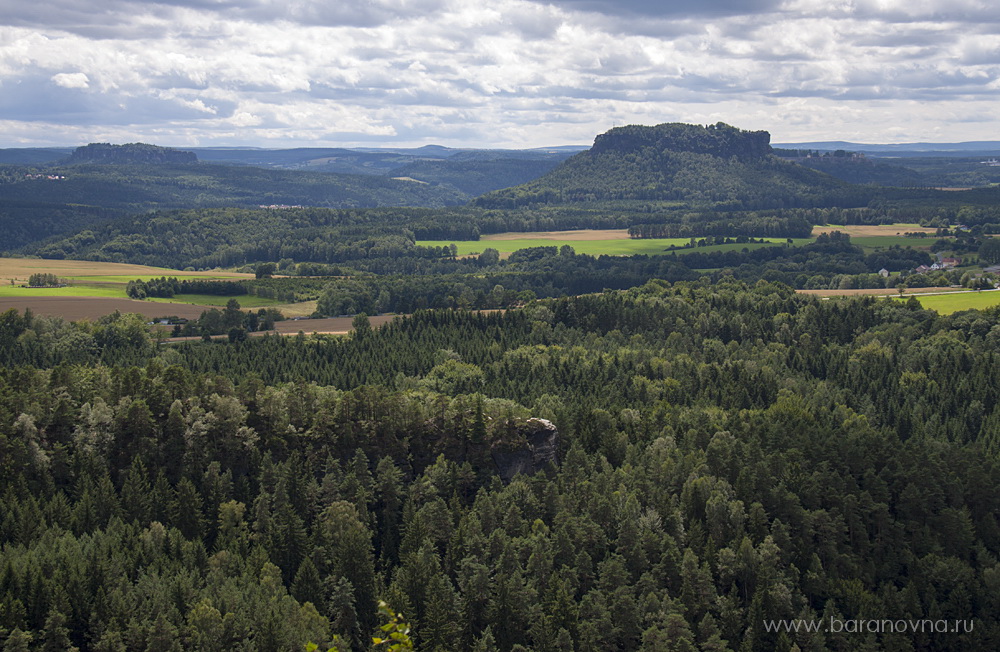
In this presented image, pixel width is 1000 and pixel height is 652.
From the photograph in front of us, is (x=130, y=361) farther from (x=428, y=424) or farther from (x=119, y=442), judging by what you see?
(x=428, y=424)

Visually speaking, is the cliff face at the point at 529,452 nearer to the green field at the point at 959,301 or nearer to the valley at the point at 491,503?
the valley at the point at 491,503

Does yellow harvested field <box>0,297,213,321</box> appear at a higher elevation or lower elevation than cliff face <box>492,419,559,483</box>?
higher

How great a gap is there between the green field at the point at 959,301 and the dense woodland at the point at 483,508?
39.2 metres

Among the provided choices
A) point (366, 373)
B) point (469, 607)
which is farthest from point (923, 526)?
point (366, 373)

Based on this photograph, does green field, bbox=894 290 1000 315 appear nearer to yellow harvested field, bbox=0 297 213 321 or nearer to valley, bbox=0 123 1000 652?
A: valley, bbox=0 123 1000 652

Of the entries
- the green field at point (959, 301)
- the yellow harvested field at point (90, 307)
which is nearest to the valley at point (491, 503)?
the yellow harvested field at point (90, 307)

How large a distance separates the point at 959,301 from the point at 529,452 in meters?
106

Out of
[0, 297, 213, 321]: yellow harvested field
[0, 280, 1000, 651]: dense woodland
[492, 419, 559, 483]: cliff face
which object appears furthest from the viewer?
[0, 297, 213, 321]: yellow harvested field

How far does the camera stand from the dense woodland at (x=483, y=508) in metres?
83.4

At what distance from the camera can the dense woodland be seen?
83375 millimetres

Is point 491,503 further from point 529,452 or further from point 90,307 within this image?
point 90,307

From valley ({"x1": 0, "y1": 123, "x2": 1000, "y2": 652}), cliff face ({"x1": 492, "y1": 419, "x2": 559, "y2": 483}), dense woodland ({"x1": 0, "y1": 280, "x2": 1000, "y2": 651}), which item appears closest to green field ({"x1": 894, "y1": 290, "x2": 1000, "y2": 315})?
valley ({"x1": 0, "y1": 123, "x2": 1000, "y2": 652})

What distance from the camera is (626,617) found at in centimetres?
8588

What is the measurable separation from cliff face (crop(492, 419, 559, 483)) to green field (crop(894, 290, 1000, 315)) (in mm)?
89906
